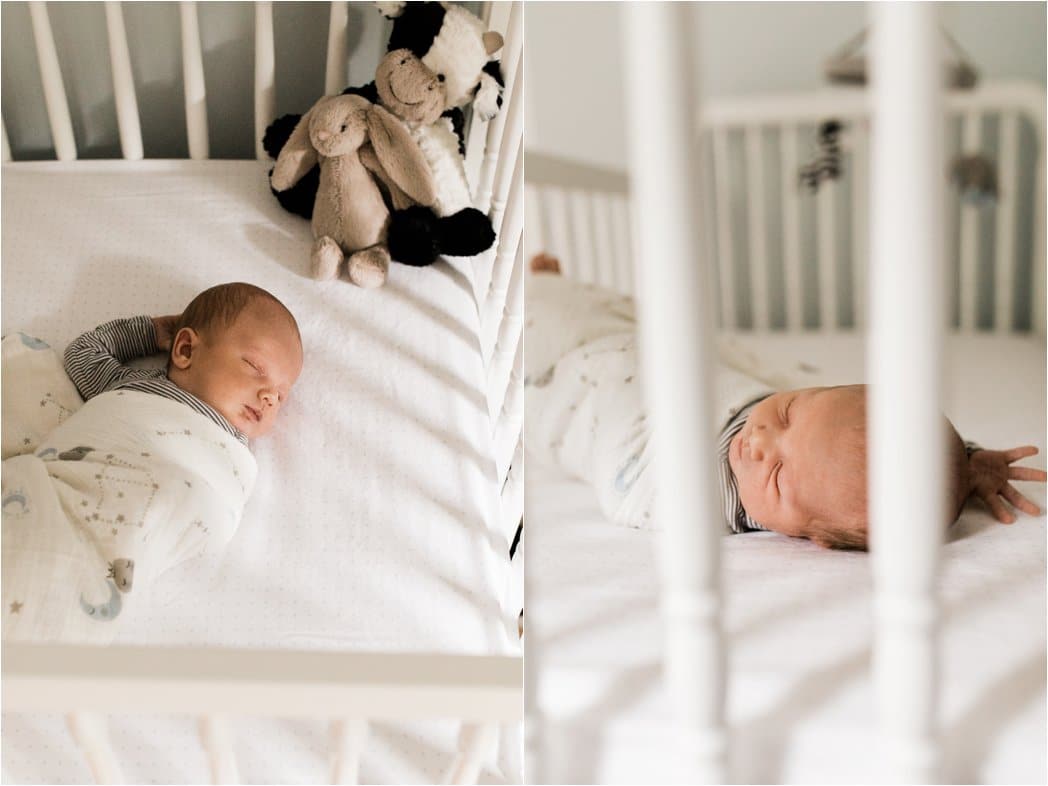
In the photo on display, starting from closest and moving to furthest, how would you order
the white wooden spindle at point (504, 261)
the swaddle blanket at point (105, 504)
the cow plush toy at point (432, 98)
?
the swaddle blanket at point (105, 504) < the white wooden spindle at point (504, 261) < the cow plush toy at point (432, 98)

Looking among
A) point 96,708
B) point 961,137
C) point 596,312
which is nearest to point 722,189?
point 961,137

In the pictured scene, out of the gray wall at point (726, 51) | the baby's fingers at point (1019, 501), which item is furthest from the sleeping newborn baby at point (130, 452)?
the gray wall at point (726, 51)

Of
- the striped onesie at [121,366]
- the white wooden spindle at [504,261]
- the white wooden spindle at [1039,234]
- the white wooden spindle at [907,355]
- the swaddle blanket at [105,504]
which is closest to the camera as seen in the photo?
the white wooden spindle at [907,355]

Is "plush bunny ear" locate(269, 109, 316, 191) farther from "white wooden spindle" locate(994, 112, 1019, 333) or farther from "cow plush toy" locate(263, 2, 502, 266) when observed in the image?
"white wooden spindle" locate(994, 112, 1019, 333)

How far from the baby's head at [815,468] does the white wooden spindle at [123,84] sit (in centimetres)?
79

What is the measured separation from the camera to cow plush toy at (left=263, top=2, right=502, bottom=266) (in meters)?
0.98

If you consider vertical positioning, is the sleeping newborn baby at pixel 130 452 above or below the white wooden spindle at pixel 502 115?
below

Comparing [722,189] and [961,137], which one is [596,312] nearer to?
[722,189]

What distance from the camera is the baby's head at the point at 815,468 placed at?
0.63 meters

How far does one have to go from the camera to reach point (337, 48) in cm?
105

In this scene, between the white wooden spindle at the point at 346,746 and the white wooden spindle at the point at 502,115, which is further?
the white wooden spindle at the point at 502,115

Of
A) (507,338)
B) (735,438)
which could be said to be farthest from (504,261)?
(735,438)

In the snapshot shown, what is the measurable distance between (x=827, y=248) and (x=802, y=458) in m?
0.83

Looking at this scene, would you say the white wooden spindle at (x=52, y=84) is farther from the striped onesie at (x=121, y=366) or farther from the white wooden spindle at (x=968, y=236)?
the white wooden spindle at (x=968, y=236)
